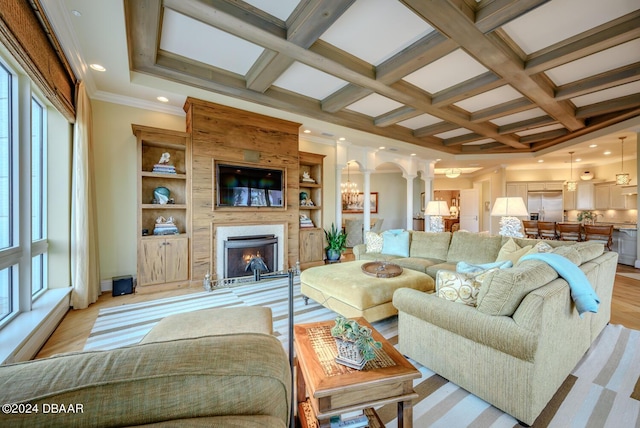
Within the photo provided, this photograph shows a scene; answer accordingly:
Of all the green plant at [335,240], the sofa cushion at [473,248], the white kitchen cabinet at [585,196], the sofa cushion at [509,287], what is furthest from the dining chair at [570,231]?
the sofa cushion at [509,287]

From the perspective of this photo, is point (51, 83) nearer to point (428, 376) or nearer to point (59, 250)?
point (59, 250)

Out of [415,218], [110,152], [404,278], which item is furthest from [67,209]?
[415,218]

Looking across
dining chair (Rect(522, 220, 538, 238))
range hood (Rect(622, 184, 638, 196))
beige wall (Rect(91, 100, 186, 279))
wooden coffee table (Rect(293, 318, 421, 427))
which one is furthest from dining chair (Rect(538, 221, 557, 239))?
beige wall (Rect(91, 100, 186, 279))

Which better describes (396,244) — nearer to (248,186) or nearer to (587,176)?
(248,186)

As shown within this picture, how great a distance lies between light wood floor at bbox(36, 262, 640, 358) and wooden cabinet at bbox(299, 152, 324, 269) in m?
2.03

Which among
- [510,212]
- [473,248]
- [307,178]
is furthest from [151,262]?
[510,212]

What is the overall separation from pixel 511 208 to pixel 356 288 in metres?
2.78

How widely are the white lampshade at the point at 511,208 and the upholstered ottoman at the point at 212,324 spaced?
3.61 meters

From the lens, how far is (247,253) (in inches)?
168

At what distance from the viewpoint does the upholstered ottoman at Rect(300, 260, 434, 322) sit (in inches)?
97.7

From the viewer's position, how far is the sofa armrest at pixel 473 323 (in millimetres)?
1411

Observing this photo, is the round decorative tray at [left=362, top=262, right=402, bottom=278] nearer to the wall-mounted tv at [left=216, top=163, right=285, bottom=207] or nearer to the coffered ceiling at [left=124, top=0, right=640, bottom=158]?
the wall-mounted tv at [left=216, top=163, right=285, bottom=207]

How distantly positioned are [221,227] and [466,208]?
30.9 feet

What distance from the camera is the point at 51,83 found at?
233 centimetres
